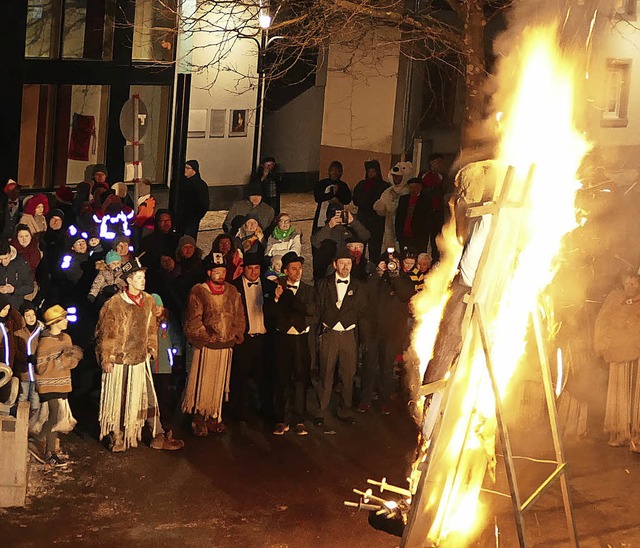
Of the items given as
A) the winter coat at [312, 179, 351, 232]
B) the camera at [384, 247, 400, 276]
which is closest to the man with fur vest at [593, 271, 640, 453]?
the camera at [384, 247, 400, 276]

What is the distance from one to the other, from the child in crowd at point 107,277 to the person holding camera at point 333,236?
340 centimetres

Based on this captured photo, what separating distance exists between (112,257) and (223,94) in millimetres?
11045

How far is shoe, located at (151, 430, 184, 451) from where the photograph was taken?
1204cm

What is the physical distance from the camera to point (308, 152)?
28.6 meters

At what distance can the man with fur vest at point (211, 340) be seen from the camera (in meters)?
12.3

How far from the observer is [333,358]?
1300cm

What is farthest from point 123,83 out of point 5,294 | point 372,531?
point 372,531

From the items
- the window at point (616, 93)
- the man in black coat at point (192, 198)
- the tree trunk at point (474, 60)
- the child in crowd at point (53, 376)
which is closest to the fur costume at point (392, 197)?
the tree trunk at point (474, 60)

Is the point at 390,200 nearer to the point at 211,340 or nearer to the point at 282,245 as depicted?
the point at 282,245

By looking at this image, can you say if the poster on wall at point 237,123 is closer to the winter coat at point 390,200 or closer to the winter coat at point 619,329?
the winter coat at point 390,200

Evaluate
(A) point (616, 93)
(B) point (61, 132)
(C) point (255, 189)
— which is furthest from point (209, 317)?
(A) point (616, 93)

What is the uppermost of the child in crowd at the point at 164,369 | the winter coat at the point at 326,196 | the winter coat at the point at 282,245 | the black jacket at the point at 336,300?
the winter coat at the point at 326,196

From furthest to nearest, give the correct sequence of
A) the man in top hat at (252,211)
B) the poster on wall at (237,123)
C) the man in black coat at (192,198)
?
the poster on wall at (237,123), the man in black coat at (192,198), the man in top hat at (252,211)

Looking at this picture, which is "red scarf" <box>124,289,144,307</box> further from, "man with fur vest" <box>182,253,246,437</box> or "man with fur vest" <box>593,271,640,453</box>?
"man with fur vest" <box>593,271,640,453</box>
